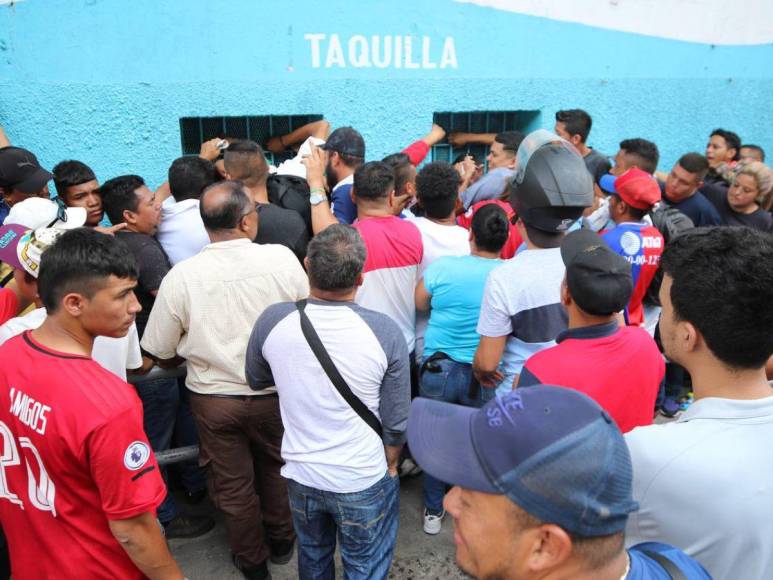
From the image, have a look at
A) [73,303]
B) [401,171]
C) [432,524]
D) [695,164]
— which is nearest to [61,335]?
[73,303]

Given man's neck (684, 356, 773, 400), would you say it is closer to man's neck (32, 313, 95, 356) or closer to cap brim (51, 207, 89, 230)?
man's neck (32, 313, 95, 356)

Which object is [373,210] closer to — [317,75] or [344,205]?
[344,205]

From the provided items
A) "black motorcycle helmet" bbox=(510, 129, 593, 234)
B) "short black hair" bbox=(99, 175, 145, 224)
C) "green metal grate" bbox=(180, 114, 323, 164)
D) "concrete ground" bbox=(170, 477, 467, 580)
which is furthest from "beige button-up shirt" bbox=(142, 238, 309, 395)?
"green metal grate" bbox=(180, 114, 323, 164)

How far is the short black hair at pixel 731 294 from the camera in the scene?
61.6 inches

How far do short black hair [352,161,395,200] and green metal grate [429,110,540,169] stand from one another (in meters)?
2.85

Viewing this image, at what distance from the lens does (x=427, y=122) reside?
579 cm

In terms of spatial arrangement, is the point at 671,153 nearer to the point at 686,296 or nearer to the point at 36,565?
the point at 686,296

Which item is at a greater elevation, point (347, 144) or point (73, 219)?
point (347, 144)

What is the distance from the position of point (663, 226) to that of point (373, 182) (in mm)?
2161

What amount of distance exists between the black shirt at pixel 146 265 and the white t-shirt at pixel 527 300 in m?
1.75

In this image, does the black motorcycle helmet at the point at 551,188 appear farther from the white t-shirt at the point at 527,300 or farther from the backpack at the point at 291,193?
the backpack at the point at 291,193

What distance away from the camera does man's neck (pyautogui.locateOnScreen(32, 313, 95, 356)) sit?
1.91m

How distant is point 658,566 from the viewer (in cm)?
123

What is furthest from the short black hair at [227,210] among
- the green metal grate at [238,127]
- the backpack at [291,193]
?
the green metal grate at [238,127]
